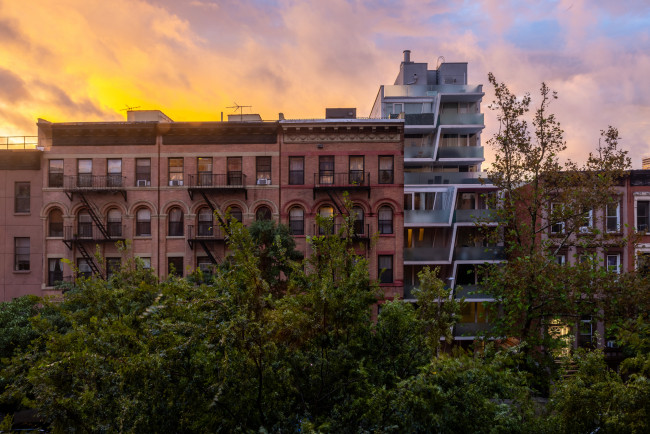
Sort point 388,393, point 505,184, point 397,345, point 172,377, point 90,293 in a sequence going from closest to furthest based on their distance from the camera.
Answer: point 388,393
point 172,377
point 397,345
point 90,293
point 505,184

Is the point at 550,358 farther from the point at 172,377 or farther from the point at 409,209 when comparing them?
the point at 409,209

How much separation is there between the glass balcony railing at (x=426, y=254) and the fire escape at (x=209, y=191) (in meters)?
11.4

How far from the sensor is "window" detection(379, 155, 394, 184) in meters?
24.8

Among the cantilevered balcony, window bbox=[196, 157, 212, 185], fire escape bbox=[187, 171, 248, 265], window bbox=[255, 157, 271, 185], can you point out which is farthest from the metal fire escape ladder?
the cantilevered balcony

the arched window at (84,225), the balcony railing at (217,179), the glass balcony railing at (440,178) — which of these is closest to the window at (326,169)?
the balcony railing at (217,179)

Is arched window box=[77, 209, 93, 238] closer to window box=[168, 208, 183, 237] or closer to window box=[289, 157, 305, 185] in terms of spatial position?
window box=[168, 208, 183, 237]

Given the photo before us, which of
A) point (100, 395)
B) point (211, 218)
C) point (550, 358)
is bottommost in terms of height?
point (550, 358)

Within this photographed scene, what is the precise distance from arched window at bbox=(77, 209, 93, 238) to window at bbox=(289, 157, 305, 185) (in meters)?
13.3

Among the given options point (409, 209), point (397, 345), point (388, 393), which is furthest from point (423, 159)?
point (388, 393)

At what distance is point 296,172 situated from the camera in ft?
81.3

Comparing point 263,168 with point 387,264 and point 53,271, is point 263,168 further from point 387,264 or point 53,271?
point 53,271

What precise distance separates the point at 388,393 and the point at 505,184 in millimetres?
12691

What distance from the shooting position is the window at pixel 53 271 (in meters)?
24.3

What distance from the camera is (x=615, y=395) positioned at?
5.49 m
